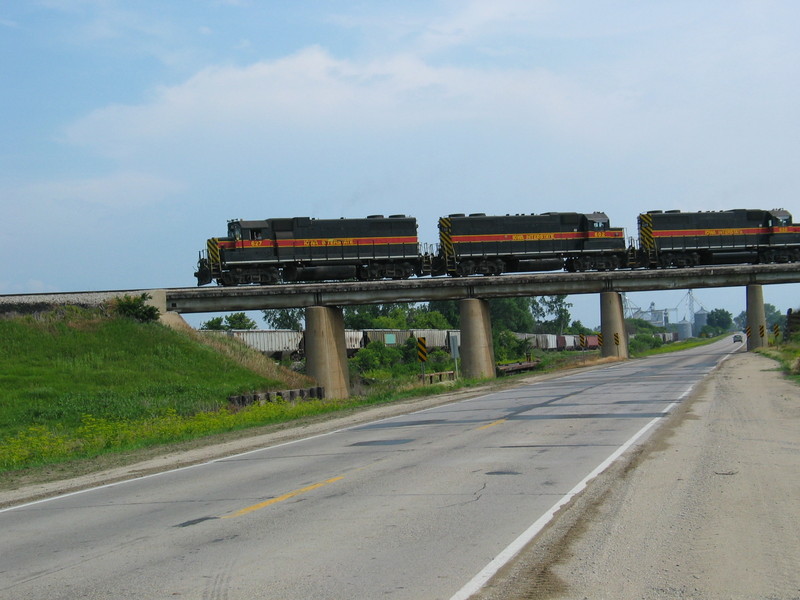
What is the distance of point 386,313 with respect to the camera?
140m

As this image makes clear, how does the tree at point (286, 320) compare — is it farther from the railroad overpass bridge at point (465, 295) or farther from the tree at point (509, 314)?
the railroad overpass bridge at point (465, 295)

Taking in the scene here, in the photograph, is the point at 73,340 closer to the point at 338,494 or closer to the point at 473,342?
the point at 473,342

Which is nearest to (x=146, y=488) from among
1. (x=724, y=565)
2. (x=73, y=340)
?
(x=724, y=565)

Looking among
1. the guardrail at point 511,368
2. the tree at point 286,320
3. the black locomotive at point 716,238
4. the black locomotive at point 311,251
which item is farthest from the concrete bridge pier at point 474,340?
the tree at point 286,320

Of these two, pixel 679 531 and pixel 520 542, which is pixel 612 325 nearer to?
pixel 679 531

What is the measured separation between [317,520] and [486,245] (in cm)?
4490

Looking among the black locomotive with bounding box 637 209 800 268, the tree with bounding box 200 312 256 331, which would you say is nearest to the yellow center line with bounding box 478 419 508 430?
the black locomotive with bounding box 637 209 800 268

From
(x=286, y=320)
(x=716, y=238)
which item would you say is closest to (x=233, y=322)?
(x=286, y=320)

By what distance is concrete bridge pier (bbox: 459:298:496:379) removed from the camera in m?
52.2

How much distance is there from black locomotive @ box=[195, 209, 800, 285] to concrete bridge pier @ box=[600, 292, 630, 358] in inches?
116

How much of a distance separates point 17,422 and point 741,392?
2539 cm

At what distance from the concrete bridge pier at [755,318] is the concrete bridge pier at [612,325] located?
32.0 ft

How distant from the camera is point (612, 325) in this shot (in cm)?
6009

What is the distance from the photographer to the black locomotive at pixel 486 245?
160ft
